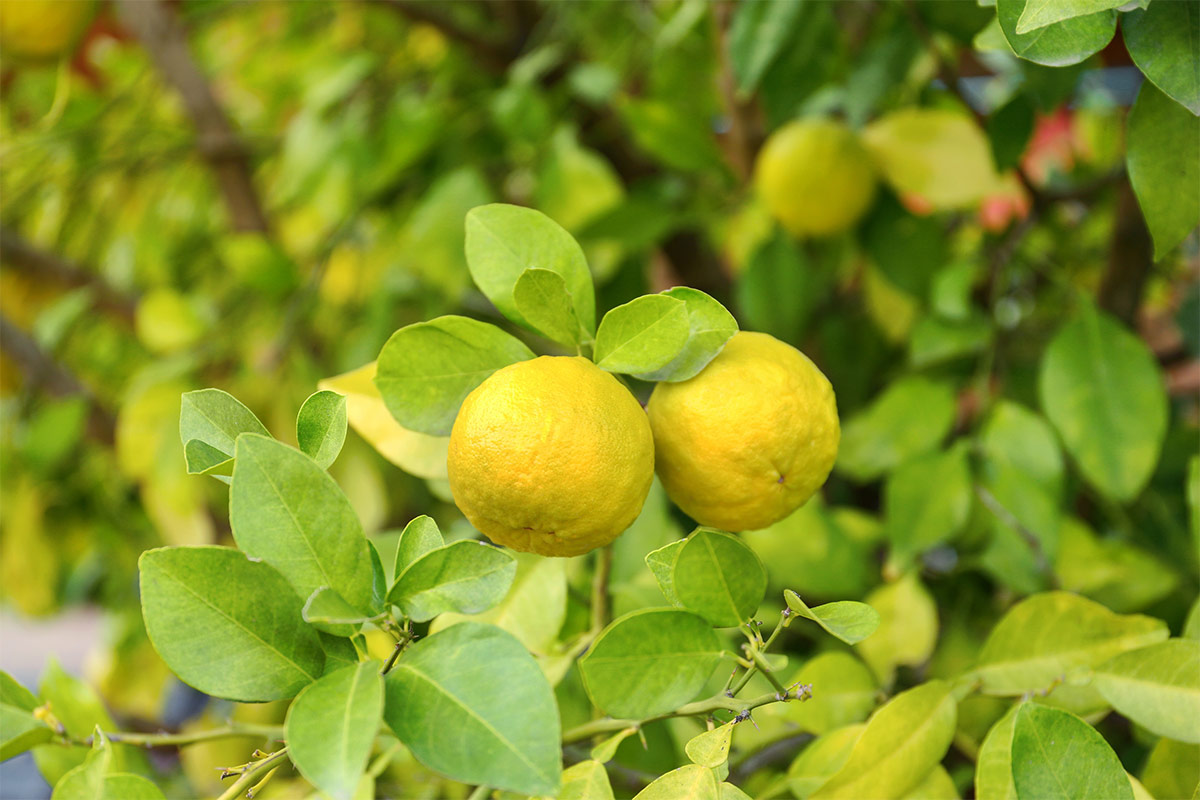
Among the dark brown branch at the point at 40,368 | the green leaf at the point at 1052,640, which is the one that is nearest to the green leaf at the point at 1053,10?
the green leaf at the point at 1052,640

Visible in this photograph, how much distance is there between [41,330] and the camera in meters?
0.84

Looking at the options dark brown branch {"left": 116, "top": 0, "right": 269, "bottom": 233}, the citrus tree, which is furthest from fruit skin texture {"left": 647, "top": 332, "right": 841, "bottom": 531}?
dark brown branch {"left": 116, "top": 0, "right": 269, "bottom": 233}

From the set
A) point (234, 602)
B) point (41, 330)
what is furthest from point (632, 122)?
point (41, 330)

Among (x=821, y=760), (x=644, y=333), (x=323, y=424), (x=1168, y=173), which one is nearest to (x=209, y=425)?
(x=323, y=424)

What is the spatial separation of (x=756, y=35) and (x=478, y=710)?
0.46m

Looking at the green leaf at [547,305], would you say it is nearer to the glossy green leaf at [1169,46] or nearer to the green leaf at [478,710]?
the green leaf at [478,710]

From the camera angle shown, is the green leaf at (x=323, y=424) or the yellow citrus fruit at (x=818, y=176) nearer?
the green leaf at (x=323, y=424)

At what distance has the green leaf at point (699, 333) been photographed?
28cm

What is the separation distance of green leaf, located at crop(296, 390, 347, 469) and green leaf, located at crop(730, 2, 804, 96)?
0.36m

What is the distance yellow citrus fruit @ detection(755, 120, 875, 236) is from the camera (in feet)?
2.00

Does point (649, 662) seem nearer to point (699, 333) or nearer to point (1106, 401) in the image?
point (699, 333)

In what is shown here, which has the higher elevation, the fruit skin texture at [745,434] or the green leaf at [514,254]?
the green leaf at [514,254]

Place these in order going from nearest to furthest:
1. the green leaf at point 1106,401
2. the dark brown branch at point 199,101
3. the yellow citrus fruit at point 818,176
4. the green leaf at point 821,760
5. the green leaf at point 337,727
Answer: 1. the green leaf at point 337,727
2. the green leaf at point 821,760
3. the green leaf at point 1106,401
4. the yellow citrus fruit at point 818,176
5. the dark brown branch at point 199,101

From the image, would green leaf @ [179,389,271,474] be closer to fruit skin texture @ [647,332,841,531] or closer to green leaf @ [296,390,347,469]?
green leaf @ [296,390,347,469]
